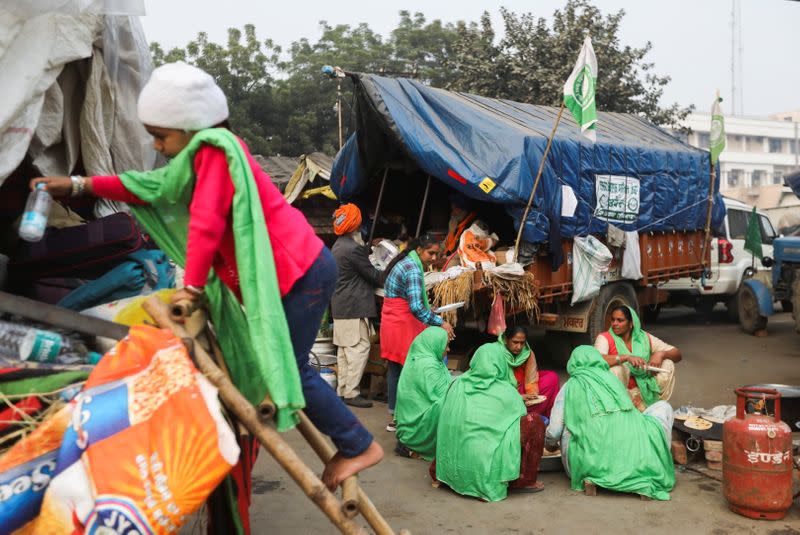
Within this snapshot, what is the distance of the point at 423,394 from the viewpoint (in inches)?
225

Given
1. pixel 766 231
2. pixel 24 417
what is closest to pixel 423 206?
pixel 24 417

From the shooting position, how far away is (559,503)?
489 centimetres

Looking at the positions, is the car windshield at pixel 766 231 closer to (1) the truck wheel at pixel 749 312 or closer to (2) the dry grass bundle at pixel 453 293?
(1) the truck wheel at pixel 749 312

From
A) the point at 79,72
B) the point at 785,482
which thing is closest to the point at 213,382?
the point at 79,72

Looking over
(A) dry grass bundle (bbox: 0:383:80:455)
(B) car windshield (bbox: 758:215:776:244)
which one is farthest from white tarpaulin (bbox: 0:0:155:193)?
(B) car windshield (bbox: 758:215:776:244)

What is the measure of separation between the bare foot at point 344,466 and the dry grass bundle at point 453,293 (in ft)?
13.9

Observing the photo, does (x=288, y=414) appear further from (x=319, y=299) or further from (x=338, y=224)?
(x=338, y=224)

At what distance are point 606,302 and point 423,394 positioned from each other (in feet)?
13.0

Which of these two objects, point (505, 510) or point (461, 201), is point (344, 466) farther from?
point (461, 201)

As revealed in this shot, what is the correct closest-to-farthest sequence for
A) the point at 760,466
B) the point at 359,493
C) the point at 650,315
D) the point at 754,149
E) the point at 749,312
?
1. the point at 359,493
2. the point at 760,466
3. the point at 749,312
4. the point at 650,315
5. the point at 754,149

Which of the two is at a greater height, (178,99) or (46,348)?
(178,99)

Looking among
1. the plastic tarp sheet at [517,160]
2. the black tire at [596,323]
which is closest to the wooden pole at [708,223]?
the plastic tarp sheet at [517,160]

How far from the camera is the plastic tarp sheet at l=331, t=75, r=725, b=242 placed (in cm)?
763

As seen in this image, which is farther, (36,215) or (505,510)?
(505,510)
